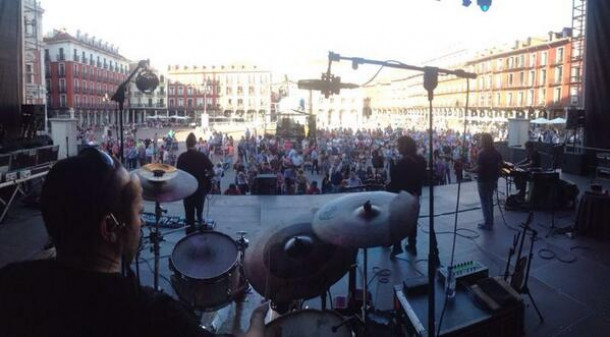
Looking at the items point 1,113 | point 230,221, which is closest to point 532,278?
point 230,221

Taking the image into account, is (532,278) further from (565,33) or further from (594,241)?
(565,33)

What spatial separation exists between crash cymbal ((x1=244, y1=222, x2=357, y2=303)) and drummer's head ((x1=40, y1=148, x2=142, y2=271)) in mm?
1807

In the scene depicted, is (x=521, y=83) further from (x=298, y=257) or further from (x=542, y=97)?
(x=298, y=257)

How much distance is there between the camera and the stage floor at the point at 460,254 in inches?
156

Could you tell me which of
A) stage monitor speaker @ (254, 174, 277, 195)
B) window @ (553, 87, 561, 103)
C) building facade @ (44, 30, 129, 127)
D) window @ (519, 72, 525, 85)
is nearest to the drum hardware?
stage monitor speaker @ (254, 174, 277, 195)

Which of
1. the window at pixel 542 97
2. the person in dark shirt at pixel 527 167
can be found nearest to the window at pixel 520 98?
the window at pixel 542 97

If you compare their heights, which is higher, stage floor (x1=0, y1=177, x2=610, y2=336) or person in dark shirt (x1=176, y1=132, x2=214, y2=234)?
person in dark shirt (x1=176, y1=132, x2=214, y2=234)

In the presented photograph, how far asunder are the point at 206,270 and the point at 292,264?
121 cm

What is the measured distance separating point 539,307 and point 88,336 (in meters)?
4.22

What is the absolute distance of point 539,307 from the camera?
4.16m

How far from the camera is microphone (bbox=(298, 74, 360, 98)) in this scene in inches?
147

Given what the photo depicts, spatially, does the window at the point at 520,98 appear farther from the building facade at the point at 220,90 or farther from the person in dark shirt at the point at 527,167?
the person in dark shirt at the point at 527,167

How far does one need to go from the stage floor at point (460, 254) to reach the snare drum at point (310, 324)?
2.42ft

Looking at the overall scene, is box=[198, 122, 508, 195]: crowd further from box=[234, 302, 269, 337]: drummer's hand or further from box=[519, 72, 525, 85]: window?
box=[519, 72, 525, 85]: window
